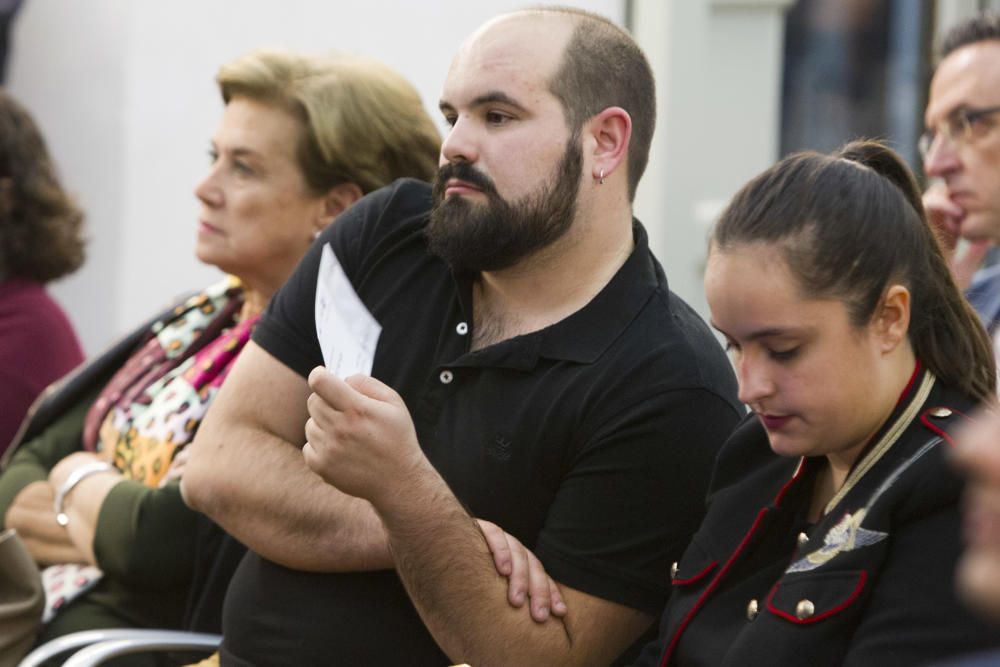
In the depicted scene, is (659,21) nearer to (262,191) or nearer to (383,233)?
(262,191)

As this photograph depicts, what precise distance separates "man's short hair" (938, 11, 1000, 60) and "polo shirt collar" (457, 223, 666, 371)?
1499 millimetres

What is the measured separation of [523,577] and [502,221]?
565 millimetres

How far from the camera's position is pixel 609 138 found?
2715 mm

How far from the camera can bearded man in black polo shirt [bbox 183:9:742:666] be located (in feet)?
7.98

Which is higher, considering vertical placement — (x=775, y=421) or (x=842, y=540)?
(x=775, y=421)

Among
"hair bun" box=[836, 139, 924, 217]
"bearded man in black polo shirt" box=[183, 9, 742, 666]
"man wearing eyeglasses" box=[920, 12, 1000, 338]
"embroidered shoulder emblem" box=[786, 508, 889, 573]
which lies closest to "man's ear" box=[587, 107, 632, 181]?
"bearded man in black polo shirt" box=[183, 9, 742, 666]

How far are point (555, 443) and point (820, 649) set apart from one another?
0.62 meters

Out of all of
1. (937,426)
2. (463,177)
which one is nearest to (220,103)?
(463,177)

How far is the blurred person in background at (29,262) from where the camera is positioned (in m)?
4.12

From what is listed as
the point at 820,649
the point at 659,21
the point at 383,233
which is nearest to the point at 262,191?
the point at 383,233

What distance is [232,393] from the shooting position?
2795mm

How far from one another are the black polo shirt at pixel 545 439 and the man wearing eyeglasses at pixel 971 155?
1.08m

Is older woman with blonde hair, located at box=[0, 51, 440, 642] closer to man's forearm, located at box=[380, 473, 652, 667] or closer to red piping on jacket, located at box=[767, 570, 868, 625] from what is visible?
man's forearm, located at box=[380, 473, 652, 667]

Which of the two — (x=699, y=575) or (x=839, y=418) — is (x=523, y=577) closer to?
(x=699, y=575)
